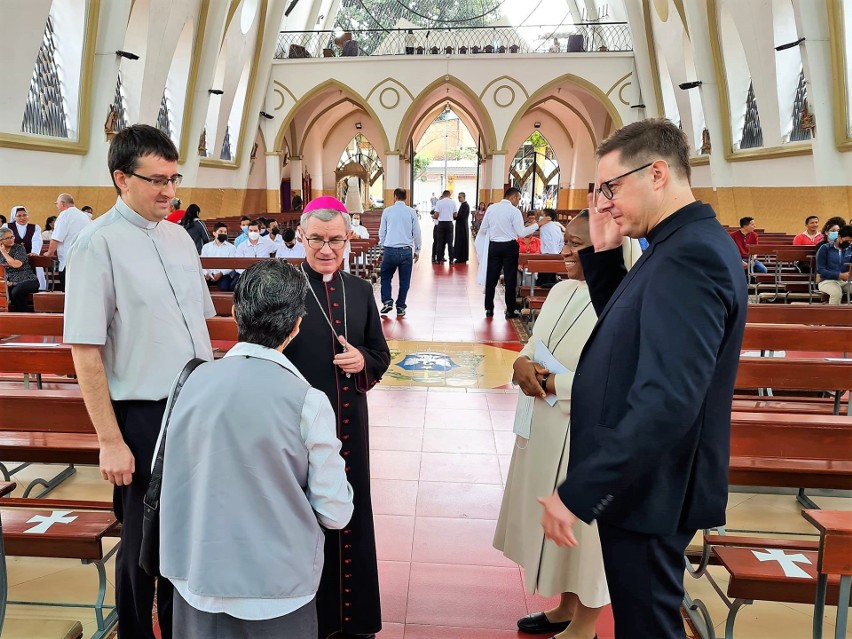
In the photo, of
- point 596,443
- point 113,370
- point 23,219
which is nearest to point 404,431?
point 113,370

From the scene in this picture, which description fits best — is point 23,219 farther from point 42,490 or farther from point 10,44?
point 42,490

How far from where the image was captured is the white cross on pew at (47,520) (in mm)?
2404

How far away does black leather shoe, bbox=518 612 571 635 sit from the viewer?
248 centimetres

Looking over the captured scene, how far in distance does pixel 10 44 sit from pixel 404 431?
9.48 m

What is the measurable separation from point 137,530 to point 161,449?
0.61 m

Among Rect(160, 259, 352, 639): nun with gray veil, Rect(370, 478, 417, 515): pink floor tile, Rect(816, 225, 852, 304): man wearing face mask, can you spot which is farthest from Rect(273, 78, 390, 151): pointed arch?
Rect(160, 259, 352, 639): nun with gray veil

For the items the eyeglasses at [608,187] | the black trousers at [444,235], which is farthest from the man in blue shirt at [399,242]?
the eyeglasses at [608,187]

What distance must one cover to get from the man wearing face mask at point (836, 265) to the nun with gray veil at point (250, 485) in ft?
25.8

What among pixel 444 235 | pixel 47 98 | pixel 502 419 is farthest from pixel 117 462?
pixel 444 235

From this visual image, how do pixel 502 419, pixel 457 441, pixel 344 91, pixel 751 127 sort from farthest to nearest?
pixel 344 91
pixel 751 127
pixel 502 419
pixel 457 441

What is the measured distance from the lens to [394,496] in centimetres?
365

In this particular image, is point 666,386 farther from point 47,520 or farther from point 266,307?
point 47,520

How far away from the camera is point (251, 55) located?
18.5 m

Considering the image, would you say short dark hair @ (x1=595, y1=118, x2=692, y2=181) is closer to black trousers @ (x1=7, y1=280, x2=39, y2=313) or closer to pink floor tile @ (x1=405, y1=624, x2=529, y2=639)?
pink floor tile @ (x1=405, y1=624, x2=529, y2=639)
